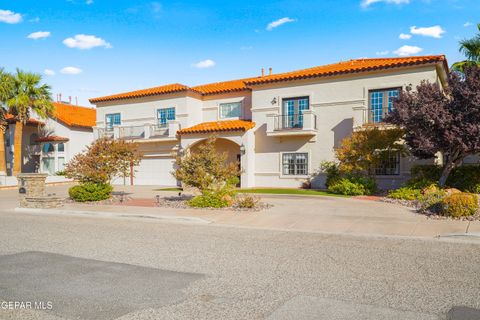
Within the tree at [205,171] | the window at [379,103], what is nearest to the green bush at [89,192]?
the tree at [205,171]

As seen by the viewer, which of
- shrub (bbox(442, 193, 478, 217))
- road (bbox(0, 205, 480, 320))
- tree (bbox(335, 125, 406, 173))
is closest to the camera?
road (bbox(0, 205, 480, 320))

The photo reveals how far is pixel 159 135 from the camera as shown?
28844 millimetres

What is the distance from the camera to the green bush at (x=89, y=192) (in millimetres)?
17203

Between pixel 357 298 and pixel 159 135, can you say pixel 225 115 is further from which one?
pixel 357 298

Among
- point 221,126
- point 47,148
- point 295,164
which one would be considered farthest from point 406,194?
point 47,148

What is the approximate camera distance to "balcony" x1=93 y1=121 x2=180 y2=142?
27.5 m

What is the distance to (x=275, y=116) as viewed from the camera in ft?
78.5

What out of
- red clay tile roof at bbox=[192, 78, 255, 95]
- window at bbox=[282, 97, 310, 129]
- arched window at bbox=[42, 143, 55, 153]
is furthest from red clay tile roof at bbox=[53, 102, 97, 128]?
window at bbox=[282, 97, 310, 129]

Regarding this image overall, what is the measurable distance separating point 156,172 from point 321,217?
63.1 feet

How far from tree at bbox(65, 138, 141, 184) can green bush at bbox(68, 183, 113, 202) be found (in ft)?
0.91

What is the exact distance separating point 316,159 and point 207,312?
19.3 m

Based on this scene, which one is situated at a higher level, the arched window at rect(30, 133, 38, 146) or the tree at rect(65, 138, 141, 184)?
the arched window at rect(30, 133, 38, 146)

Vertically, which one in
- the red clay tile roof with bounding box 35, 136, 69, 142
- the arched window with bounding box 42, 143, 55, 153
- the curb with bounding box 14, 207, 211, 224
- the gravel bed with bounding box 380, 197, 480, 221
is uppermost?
the red clay tile roof with bounding box 35, 136, 69, 142

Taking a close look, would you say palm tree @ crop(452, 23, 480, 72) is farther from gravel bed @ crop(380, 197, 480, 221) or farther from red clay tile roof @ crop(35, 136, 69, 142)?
red clay tile roof @ crop(35, 136, 69, 142)
